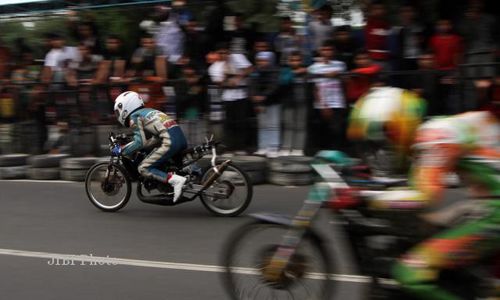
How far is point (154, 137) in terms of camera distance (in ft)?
26.0

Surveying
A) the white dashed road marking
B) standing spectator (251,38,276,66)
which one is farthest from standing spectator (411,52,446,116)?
the white dashed road marking

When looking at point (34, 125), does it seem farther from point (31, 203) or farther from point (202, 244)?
point (202, 244)

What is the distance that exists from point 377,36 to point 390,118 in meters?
6.55

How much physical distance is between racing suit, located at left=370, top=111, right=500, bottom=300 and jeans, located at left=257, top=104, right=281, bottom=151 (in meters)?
6.35

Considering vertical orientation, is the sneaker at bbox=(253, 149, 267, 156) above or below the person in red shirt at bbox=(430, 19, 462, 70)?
below

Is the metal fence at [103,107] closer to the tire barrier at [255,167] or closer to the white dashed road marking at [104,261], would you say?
the tire barrier at [255,167]

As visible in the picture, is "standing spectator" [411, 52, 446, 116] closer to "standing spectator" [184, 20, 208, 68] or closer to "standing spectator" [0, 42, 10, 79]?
"standing spectator" [184, 20, 208, 68]

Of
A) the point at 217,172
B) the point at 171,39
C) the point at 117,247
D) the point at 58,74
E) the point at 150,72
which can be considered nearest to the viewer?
the point at 117,247

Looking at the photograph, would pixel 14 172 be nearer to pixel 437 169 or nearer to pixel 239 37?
pixel 239 37

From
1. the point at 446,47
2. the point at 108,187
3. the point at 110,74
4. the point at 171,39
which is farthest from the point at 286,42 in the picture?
the point at 108,187

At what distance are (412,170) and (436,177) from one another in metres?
0.37

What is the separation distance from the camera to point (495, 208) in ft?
11.6

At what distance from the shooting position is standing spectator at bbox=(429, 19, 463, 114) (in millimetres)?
8984

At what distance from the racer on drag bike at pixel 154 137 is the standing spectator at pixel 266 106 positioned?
2.28 m
